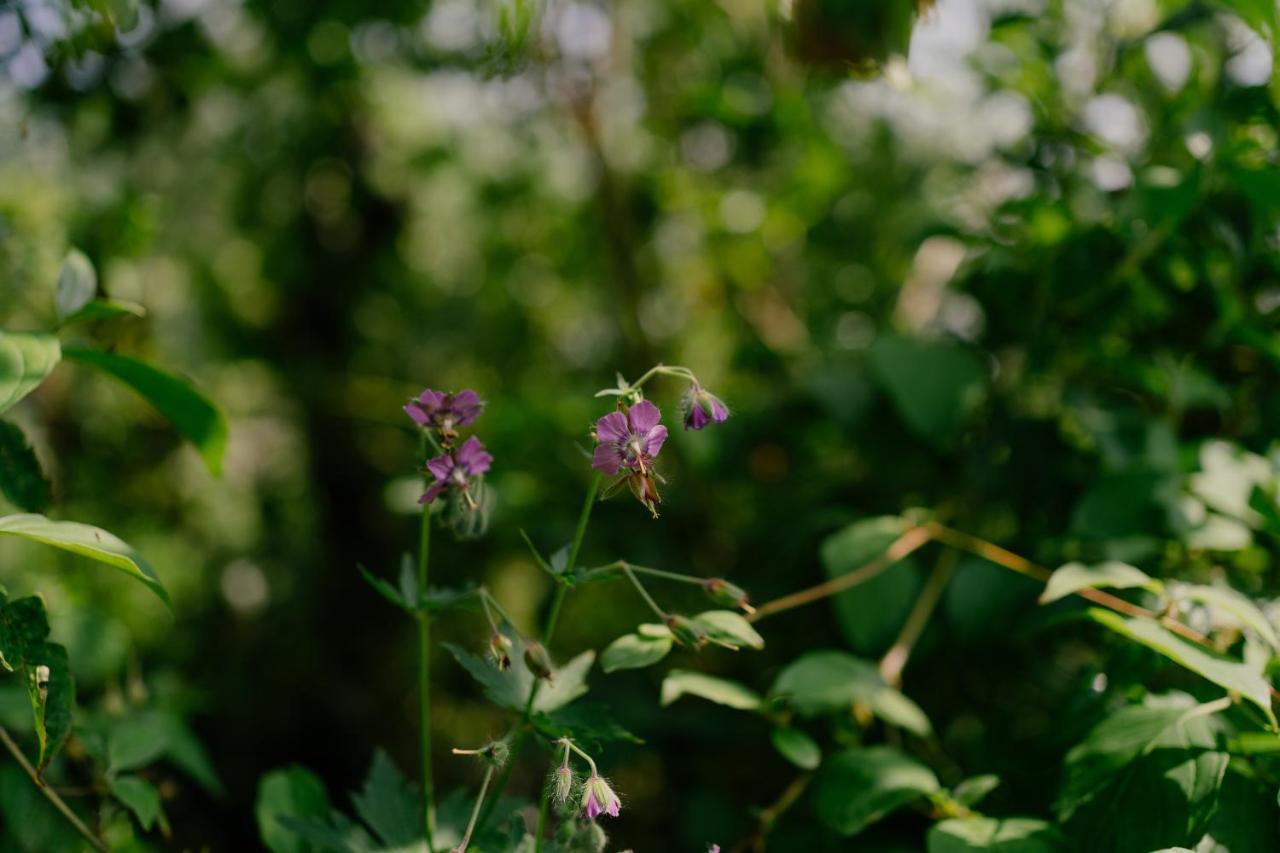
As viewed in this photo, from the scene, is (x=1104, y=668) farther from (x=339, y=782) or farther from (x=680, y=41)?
(x=339, y=782)

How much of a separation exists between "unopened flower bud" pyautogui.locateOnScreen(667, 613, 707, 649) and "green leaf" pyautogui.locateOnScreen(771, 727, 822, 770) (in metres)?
0.21

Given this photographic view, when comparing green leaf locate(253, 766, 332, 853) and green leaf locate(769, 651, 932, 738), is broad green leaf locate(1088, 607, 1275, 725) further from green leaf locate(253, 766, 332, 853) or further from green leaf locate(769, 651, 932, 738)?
green leaf locate(253, 766, 332, 853)

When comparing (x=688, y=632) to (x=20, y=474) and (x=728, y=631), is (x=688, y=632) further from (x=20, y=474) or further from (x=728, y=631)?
(x=20, y=474)

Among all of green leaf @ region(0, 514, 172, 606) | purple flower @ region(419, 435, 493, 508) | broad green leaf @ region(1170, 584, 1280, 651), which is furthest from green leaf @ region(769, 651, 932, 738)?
green leaf @ region(0, 514, 172, 606)

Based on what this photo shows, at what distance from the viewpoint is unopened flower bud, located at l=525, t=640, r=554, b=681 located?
67 cm

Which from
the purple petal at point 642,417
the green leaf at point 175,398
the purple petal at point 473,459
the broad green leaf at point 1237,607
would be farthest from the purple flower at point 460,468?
the broad green leaf at point 1237,607

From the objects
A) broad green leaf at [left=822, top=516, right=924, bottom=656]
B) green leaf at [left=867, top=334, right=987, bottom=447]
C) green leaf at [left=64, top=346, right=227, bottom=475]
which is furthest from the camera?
green leaf at [left=867, top=334, right=987, bottom=447]

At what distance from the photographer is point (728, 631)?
0.70 metres

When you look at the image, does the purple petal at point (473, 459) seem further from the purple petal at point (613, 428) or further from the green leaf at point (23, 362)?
the green leaf at point (23, 362)

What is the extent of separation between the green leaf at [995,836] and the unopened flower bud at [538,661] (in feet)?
1.13

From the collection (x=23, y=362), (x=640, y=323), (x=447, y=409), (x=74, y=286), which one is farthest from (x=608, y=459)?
(x=640, y=323)

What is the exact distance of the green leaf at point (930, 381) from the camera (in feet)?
3.86

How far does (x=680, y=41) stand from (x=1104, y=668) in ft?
5.56

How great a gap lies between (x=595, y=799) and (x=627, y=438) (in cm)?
26
